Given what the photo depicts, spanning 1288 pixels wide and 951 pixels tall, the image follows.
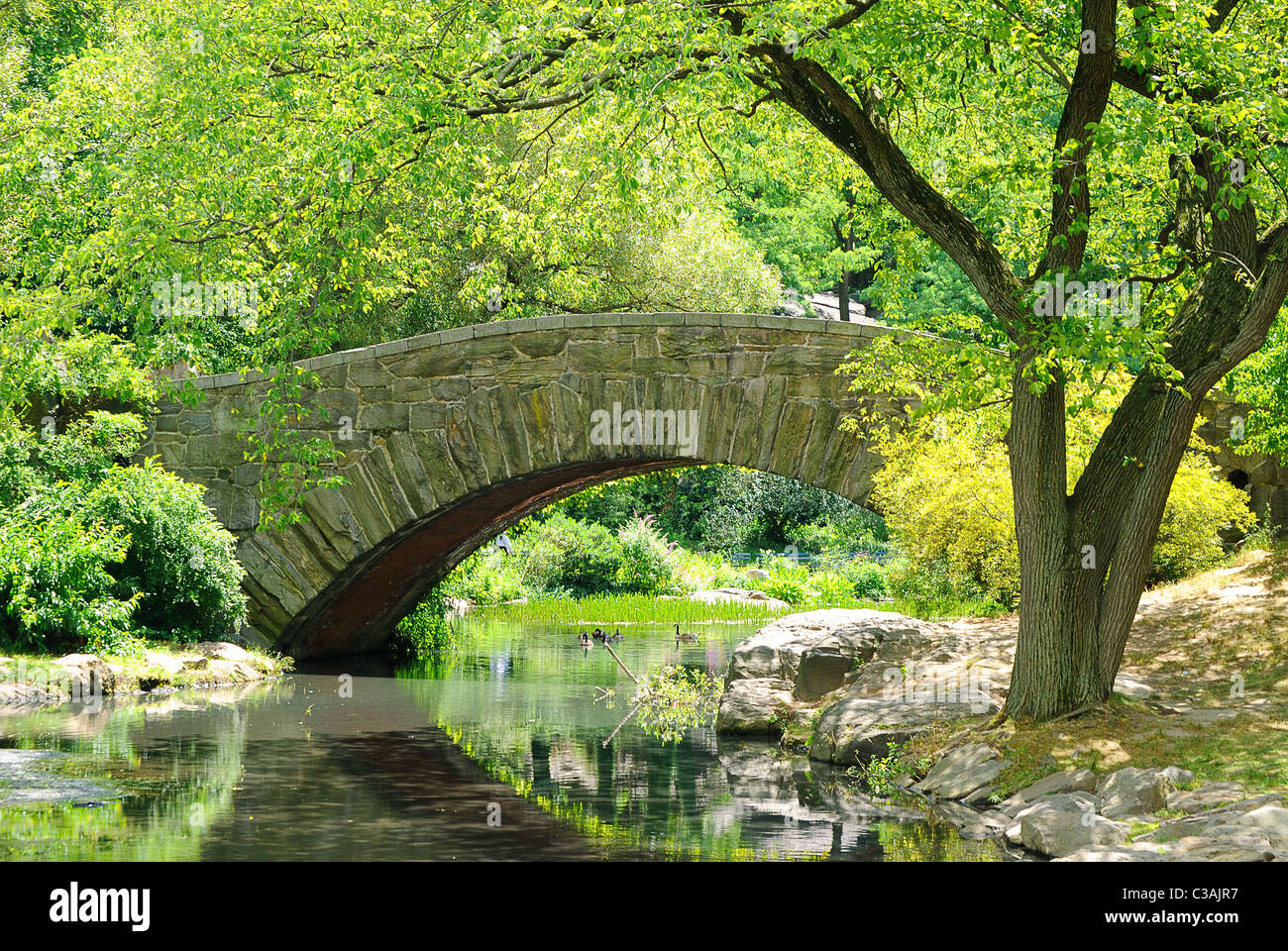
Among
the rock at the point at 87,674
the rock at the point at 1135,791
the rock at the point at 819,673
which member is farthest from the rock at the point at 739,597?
the rock at the point at 1135,791

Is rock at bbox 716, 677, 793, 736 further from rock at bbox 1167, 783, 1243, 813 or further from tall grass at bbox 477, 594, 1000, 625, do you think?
tall grass at bbox 477, 594, 1000, 625

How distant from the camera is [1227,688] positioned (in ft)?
32.9

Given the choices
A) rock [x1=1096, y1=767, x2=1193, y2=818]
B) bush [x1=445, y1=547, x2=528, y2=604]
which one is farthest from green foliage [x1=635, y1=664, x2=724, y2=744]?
bush [x1=445, y1=547, x2=528, y2=604]

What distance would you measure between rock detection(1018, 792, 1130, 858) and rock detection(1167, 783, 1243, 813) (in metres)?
0.38

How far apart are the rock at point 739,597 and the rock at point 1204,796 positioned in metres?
16.9

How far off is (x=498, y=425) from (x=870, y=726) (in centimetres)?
551

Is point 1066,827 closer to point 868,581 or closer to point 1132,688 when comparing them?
point 1132,688

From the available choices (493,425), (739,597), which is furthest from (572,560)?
(493,425)

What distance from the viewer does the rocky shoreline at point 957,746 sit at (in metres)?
6.85

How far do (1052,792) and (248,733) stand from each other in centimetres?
621

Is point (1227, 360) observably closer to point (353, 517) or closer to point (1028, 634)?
point (1028, 634)

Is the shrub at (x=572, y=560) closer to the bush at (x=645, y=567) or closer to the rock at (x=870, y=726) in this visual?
the bush at (x=645, y=567)

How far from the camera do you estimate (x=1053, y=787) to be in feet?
26.2
